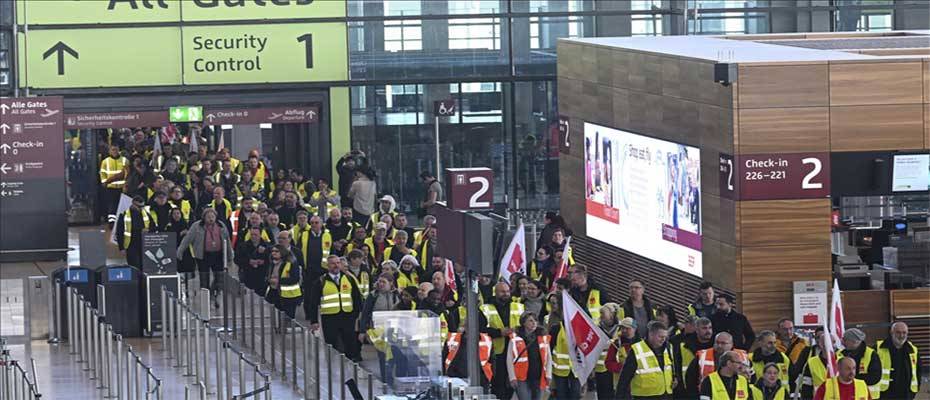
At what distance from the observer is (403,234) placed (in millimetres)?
27156

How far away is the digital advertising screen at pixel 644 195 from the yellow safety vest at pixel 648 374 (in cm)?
610

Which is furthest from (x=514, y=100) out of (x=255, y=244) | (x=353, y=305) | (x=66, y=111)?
(x=353, y=305)

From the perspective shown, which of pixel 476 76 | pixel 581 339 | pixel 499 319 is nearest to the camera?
pixel 581 339

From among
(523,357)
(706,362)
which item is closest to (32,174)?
(523,357)

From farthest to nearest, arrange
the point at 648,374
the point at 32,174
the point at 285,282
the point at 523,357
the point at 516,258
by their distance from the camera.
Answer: the point at 32,174
the point at 285,282
the point at 516,258
the point at 523,357
the point at 648,374

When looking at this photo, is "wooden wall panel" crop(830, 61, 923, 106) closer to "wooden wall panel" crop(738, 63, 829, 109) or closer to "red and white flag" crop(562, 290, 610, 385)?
"wooden wall panel" crop(738, 63, 829, 109)

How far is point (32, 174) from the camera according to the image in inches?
1378

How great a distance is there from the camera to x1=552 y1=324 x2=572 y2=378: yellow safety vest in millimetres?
21359

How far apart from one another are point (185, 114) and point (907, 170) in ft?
56.3

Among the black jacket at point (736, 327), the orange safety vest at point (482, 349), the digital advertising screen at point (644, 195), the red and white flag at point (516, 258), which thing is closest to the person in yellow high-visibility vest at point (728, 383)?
the black jacket at point (736, 327)

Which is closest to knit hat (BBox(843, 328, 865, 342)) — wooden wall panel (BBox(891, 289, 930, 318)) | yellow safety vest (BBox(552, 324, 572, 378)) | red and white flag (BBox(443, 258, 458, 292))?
yellow safety vest (BBox(552, 324, 572, 378))

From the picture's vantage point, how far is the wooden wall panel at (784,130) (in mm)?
24453

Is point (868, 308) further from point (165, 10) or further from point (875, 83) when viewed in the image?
point (165, 10)

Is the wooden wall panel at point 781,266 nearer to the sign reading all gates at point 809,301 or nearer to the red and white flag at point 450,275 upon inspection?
the sign reading all gates at point 809,301
